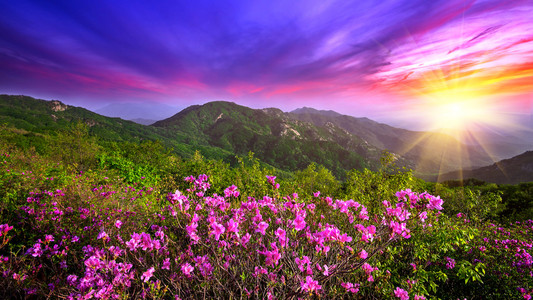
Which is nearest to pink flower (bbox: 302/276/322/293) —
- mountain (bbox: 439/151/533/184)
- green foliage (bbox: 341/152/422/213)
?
green foliage (bbox: 341/152/422/213)

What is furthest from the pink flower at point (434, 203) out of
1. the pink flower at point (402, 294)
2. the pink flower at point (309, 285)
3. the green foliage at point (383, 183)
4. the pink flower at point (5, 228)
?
the pink flower at point (5, 228)

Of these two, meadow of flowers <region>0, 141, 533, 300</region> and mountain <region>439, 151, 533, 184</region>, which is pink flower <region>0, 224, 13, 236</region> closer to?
meadow of flowers <region>0, 141, 533, 300</region>

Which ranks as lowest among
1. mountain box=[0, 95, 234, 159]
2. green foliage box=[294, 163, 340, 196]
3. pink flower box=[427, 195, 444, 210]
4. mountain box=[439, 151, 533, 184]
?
mountain box=[439, 151, 533, 184]

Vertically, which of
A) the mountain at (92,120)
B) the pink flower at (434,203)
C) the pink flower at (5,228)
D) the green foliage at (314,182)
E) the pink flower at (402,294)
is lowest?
the green foliage at (314,182)

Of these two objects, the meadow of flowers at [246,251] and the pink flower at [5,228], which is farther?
the pink flower at [5,228]

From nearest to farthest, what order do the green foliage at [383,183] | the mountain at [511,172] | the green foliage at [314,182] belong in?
the green foliage at [383,183] < the green foliage at [314,182] < the mountain at [511,172]

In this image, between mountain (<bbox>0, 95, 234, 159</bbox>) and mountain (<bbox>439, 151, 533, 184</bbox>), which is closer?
mountain (<bbox>439, 151, 533, 184</bbox>)

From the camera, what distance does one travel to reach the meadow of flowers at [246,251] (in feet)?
8.70

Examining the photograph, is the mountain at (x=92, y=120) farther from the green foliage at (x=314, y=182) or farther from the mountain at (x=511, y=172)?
the mountain at (x=511, y=172)

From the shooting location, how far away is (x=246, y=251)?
3168 millimetres

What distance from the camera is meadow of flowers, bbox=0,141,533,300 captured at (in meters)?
2.65

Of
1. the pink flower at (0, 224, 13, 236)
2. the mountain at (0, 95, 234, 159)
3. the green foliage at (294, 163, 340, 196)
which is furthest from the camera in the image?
the mountain at (0, 95, 234, 159)

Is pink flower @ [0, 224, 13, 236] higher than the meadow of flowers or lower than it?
higher

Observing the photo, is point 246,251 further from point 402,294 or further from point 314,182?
point 314,182
